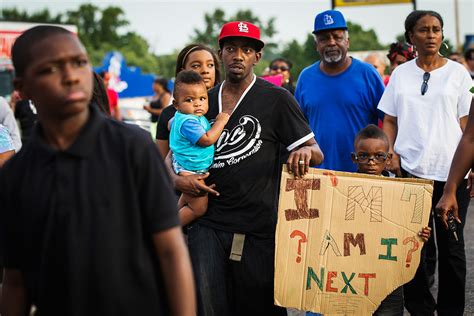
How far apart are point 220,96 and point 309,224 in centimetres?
92

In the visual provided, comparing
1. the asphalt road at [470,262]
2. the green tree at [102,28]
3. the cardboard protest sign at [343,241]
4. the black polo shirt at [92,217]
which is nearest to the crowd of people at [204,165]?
the black polo shirt at [92,217]

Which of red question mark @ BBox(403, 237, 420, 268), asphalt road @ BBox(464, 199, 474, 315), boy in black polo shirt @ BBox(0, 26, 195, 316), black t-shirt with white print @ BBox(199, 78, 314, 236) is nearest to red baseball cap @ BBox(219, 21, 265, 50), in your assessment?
black t-shirt with white print @ BBox(199, 78, 314, 236)

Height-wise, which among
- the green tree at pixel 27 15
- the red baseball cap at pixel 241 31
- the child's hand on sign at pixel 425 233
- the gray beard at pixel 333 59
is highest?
the green tree at pixel 27 15

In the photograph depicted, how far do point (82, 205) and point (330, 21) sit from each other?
4.28 metres

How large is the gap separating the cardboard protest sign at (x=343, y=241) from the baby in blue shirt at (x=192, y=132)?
1.57ft

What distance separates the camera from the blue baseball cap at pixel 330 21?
21.4ft

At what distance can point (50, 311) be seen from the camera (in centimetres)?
271

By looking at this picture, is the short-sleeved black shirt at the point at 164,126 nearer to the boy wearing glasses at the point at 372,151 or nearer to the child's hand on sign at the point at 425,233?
the boy wearing glasses at the point at 372,151

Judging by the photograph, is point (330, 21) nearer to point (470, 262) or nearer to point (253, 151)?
point (253, 151)

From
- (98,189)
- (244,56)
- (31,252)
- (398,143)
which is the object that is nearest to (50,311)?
(31,252)

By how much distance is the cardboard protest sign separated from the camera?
4.71 m

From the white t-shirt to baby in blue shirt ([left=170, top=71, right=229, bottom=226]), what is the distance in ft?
5.94

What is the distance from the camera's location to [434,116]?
233 inches

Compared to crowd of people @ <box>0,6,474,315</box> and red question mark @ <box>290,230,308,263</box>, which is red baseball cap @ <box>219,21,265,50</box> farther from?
red question mark @ <box>290,230,308,263</box>
